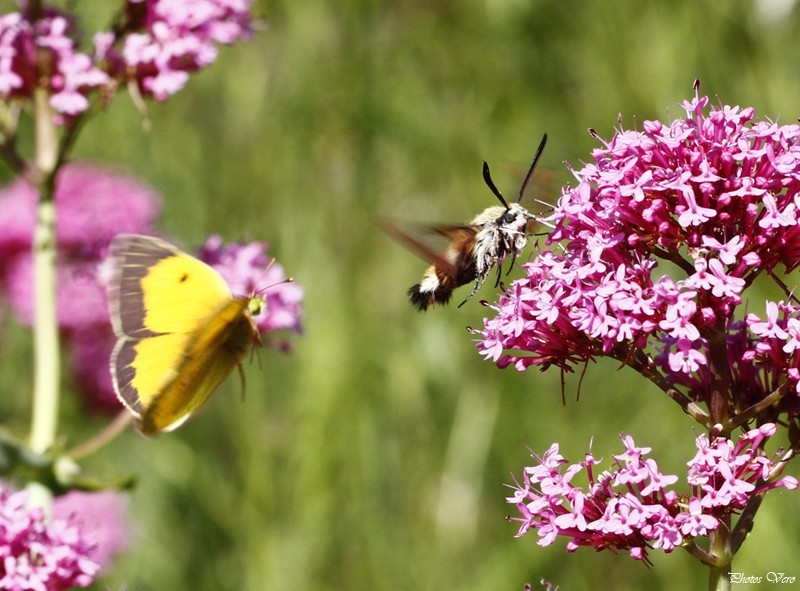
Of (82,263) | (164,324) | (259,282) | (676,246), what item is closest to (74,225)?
(82,263)

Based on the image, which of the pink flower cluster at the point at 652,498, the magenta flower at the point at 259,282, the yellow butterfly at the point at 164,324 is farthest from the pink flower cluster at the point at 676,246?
the magenta flower at the point at 259,282

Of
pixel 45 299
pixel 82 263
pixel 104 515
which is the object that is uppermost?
pixel 82 263

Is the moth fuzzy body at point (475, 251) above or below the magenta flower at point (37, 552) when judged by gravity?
above

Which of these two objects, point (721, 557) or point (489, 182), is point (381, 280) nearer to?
point (489, 182)

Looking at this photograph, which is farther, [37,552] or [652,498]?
[37,552]

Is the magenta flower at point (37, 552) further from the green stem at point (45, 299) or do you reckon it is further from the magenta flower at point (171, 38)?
the magenta flower at point (171, 38)

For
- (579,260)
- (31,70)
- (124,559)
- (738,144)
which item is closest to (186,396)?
(31,70)
